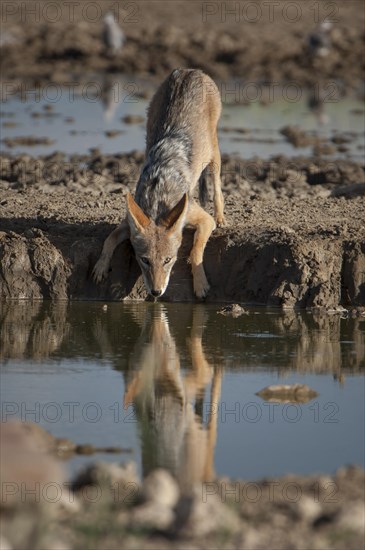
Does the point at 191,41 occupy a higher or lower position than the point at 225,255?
higher

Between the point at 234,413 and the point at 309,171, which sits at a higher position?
the point at 309,171

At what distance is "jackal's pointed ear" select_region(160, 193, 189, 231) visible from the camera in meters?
10.6

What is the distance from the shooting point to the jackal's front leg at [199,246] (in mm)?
10836

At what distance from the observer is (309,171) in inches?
→ 623

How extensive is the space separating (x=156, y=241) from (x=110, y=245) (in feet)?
1.74

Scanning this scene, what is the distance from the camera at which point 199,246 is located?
35.6 feet

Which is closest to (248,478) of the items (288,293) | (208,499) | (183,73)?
(208,499)

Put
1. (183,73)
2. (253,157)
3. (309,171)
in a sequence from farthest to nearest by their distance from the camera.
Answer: (253,157)
(309,171)
(183,73)

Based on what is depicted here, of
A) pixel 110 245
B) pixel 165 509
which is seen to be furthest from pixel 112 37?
pixel 165 509

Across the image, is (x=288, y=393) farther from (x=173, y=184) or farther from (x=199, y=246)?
(x=173, y=184)

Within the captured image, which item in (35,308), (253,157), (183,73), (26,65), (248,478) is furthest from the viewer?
(26,65)

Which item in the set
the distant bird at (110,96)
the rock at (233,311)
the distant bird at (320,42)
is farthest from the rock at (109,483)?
the distant bird at (320,42)

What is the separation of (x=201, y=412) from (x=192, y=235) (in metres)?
3.87

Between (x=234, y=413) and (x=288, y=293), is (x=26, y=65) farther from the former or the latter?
(x=234, y=413)
